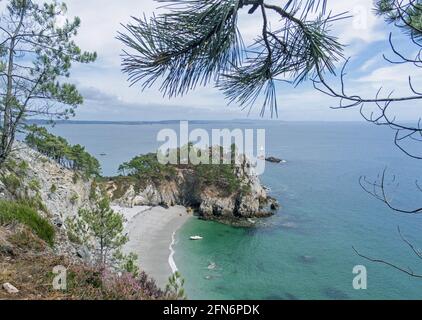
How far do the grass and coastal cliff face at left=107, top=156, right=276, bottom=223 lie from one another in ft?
96.8

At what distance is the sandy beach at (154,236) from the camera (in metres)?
23.1

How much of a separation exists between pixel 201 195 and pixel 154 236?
33.0ft

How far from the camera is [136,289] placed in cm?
484

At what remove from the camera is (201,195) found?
3884 cm

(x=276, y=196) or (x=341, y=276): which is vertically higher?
(x=276, y=196)

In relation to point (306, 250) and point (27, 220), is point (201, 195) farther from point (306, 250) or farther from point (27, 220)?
point (27, 220)

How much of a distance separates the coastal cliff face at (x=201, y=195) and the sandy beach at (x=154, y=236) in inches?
59.2

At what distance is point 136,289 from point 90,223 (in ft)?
29.4
